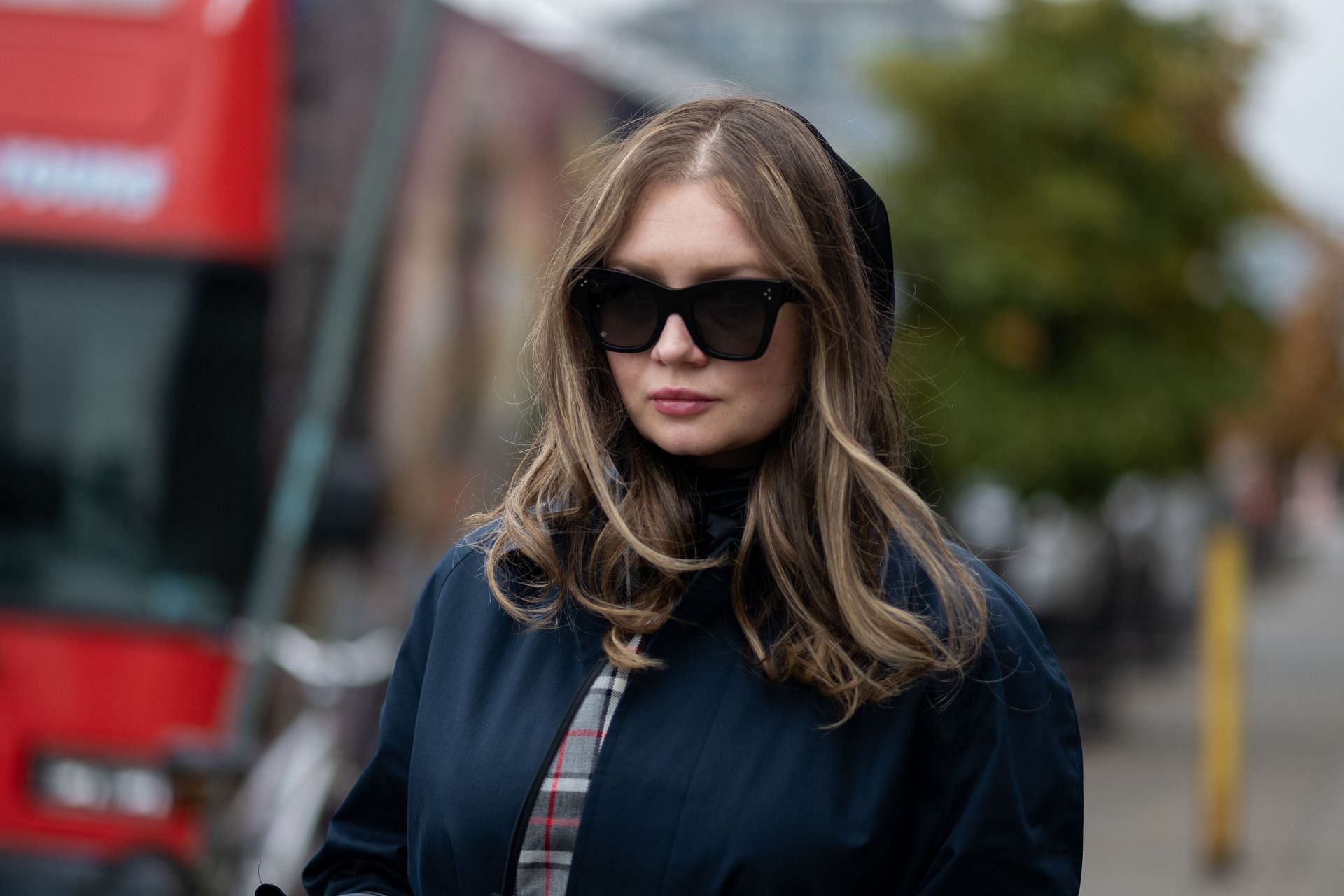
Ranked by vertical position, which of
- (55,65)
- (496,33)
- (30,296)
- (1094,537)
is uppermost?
(496,33)

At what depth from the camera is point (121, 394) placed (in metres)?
6.11

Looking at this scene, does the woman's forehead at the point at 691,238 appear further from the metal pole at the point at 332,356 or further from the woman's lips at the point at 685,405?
the metal pole at the point at 332,356

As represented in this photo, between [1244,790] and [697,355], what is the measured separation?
9097mm

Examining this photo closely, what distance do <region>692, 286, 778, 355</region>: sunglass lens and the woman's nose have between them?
0.01 meters

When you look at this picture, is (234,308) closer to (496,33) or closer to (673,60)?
(496,33)

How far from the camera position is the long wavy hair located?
1910mm

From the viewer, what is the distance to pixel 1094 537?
14461 millimetres

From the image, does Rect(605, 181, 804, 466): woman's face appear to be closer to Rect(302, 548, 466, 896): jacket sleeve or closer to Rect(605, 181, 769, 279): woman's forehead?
Rect(605, 181, 769, 279): woman's forehead

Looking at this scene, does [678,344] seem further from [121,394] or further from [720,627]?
[121,394]

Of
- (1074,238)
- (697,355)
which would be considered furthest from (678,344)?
(1074,238)

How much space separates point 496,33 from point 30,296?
2494 millimetres

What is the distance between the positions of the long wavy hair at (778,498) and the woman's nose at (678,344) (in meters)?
0.12

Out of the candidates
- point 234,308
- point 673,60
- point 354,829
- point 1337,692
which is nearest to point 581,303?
point 354,829

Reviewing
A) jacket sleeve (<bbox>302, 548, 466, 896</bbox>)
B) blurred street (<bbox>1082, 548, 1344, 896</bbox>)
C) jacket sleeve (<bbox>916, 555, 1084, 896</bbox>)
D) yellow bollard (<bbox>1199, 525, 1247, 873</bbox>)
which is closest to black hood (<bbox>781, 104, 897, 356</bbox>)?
jacket sleeve (<bbox>916, 555, 1084, 896</bbox>)
